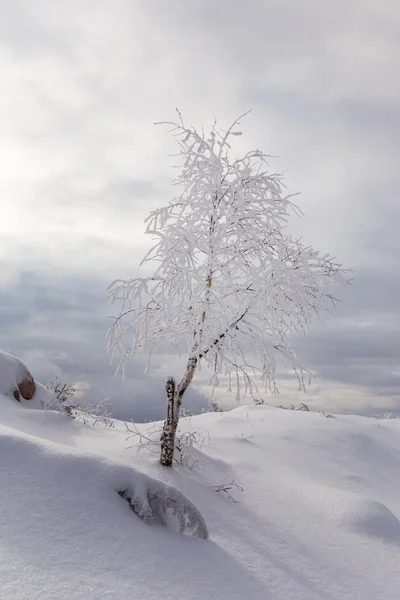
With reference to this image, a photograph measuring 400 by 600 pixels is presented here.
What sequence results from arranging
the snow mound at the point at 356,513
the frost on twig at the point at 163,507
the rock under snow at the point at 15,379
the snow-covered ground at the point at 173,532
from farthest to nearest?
the rock under snow at the point at 15,379 < the snow mound at the point at 356,513 < the frost on twig at the point at 163,507 < the snow-covered ground at the point at 173,532

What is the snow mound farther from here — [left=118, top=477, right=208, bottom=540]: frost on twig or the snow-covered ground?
[left=118, top=477, right=208, bottom=540]: frost on twig

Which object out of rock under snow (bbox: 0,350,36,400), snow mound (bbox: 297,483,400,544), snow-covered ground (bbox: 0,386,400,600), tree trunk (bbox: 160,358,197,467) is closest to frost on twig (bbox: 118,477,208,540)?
snow-covered ground (bbox: 0,386,400,600)

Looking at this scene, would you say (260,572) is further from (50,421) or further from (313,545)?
(50,421)

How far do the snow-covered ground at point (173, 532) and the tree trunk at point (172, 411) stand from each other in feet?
0.83

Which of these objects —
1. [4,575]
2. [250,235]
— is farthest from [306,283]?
[4,575]

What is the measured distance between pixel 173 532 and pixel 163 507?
0.29m

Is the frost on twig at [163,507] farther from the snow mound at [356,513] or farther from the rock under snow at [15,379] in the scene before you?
the rock under snow at [15,379]

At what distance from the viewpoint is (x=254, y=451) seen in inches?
461

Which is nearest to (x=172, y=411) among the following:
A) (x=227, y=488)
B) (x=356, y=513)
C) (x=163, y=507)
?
(x=227, y=488)

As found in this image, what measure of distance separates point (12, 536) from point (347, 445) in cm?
1103

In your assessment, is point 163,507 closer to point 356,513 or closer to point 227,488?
point 227,488

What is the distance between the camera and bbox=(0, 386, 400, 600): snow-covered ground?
4340 millimetres

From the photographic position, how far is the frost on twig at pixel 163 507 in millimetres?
5496

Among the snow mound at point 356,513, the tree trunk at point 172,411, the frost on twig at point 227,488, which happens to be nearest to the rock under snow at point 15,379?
the tree trunk at point 172,411
